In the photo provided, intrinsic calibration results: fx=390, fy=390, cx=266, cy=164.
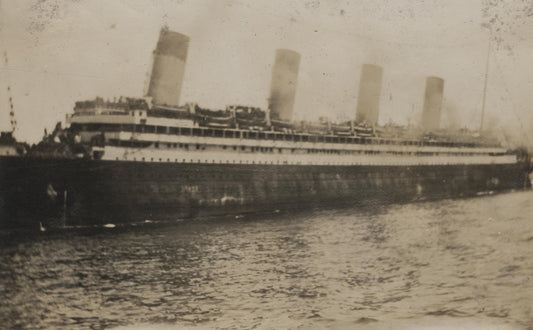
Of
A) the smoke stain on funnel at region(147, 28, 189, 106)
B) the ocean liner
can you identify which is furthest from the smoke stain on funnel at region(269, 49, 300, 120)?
the smoke stain on funnel at region(147, 28, 189, 106)

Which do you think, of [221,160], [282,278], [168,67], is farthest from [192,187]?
[282,278]

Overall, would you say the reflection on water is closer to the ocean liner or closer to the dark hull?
the dark hull

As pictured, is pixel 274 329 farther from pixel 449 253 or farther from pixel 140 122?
pixel 140 122

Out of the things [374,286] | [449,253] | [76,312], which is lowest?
[76,312]

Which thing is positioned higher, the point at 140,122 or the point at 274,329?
the point at 140,122

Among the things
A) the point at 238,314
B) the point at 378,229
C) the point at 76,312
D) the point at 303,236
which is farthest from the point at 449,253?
the point at 76,312

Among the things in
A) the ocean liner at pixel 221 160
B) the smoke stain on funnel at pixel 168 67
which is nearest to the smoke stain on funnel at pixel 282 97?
the ocean liner at pixel 221 160

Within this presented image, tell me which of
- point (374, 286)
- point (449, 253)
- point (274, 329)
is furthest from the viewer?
point (449, 253)
